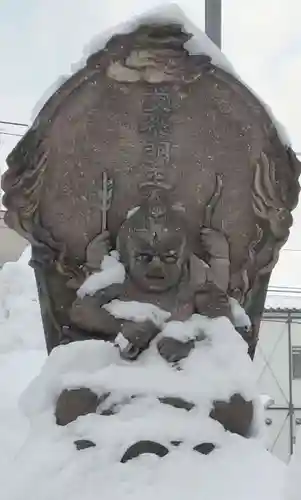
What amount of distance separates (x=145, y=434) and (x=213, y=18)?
190cm

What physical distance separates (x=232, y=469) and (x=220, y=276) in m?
0.76

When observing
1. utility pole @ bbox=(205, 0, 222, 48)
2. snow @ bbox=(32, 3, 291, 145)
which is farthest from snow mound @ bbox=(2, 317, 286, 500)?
utility pole @ bbox=(205, 0, 222, 48)

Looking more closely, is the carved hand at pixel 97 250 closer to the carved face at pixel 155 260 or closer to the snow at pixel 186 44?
the carved face at pixel 155 260

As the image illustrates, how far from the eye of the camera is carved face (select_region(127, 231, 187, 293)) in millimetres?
2459

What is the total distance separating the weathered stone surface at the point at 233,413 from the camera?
2182 millimetres

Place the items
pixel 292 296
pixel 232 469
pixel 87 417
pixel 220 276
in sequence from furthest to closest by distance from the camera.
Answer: pixel 292 296 → pixel 220 276 → pixel 87 417 → pixel 232 469

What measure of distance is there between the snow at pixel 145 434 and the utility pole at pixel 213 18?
140cm

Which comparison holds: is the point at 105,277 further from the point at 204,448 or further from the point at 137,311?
the point at 204,448

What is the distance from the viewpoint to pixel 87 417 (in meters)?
2.15

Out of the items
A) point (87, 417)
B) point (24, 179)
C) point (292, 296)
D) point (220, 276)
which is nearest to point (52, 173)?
point (24, 179)

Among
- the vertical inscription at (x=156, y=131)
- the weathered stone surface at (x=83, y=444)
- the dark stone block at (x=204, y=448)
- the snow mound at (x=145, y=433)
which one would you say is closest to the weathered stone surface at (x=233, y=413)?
the snow mound at (x=145, y=433)

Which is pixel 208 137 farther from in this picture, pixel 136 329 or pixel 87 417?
pixel 87 417

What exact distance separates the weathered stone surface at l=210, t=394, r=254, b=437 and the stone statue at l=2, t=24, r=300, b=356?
19.4 inches

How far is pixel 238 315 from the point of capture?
8.39ft
